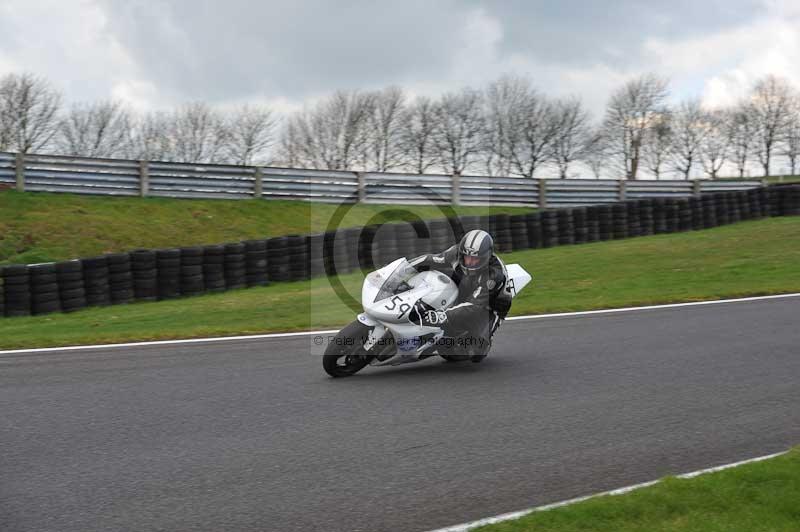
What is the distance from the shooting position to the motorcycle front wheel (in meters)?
7.96

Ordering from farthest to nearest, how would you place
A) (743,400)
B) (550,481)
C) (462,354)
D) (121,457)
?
(462,354) < (743,400) < (121,457) < (550,481)

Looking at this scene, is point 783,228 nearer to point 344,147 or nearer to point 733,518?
point 733,518

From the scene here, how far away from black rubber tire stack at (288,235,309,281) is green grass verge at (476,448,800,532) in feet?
43.0

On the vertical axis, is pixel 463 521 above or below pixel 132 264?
below

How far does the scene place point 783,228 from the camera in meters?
23.7

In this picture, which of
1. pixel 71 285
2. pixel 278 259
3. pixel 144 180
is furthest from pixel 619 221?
pixel 71 285

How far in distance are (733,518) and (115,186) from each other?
2046cm

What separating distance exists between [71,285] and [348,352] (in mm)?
8328

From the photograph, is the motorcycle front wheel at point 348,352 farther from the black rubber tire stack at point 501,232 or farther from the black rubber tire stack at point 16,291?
the black rubber tire stack at point 501,232

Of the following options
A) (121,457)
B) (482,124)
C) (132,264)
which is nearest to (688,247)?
(132,264)

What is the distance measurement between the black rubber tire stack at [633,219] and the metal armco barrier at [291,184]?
3.90 metres

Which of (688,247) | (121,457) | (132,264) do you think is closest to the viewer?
(121,457)

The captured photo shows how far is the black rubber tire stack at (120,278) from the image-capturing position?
49.4 feet

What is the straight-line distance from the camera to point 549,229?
21.8m
